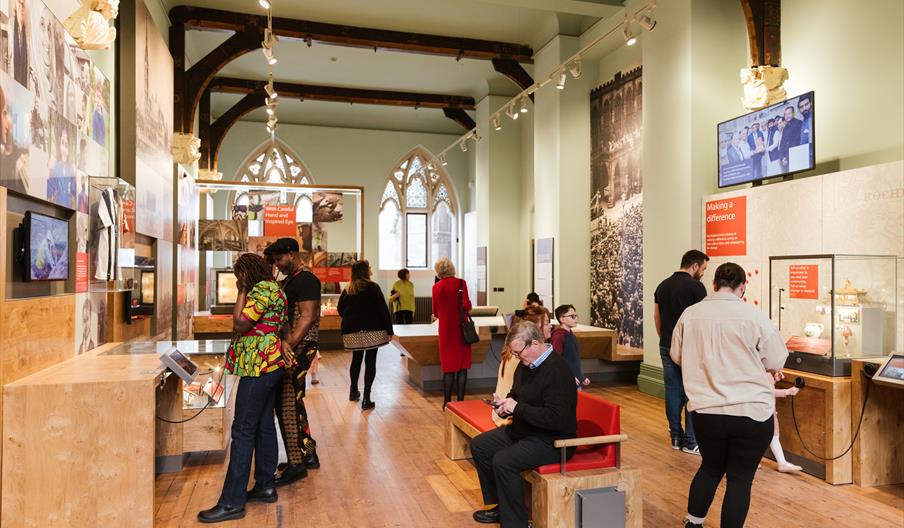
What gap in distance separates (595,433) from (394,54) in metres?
9.32

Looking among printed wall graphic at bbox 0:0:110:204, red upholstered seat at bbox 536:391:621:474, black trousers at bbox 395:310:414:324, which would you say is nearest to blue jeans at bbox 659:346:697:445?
red upholstered seat at bbox 536:391:621:474

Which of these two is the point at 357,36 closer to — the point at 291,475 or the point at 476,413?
the point at 476,413

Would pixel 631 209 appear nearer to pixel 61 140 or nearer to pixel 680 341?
pixel 680 341

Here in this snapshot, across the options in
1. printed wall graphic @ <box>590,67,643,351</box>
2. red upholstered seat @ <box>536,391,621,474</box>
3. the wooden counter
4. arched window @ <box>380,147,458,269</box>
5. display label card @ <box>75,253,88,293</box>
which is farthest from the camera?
arched window @ <box>380,147,458,269</box>

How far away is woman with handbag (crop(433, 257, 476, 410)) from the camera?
20.0 feet

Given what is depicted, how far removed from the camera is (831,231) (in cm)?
529

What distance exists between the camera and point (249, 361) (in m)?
3.64

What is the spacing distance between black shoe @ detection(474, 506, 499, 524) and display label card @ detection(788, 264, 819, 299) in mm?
2879

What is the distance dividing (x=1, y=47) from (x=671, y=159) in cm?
617

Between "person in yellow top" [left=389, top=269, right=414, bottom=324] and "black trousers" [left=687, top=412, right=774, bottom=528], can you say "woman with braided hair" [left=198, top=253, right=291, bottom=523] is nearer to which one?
"black trousers" [left=687, top=412, right=774, bottom=528]

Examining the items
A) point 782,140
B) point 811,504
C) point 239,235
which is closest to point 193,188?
point 239,235

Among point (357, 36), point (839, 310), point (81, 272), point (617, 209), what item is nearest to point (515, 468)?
point (839, 310)

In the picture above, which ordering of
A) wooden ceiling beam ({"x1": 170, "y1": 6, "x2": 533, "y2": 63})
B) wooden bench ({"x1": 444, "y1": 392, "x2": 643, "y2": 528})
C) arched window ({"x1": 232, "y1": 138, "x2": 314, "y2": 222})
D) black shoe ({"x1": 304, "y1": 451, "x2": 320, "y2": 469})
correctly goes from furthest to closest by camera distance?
arched window ({"x1": 232, "y1": 138, "x2": 314, "y2": 222})
wooden ceiling beam ({"x1": 170, "y1": 6, "x2": 533, "y2": 63})
black shoe ({"x1": 304, "y1": 451, "x2": 320, "y2": 469})
wooden bench ({"x1": 444, "y1": 392, "x2": 643, "y2": 528})

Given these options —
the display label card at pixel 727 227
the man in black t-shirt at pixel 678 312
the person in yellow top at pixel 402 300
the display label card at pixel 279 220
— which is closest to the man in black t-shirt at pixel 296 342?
the man in black t-shirt at pixel 678 312
